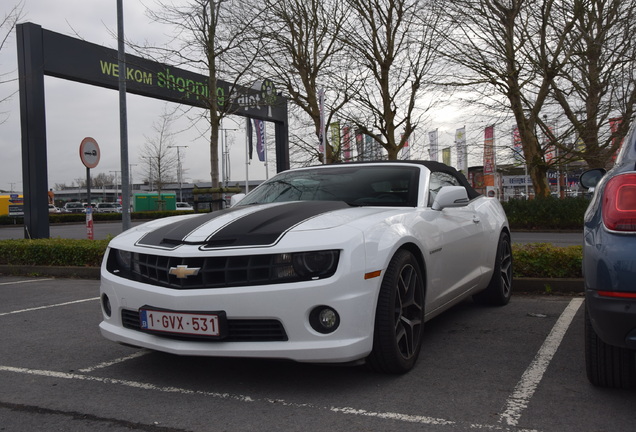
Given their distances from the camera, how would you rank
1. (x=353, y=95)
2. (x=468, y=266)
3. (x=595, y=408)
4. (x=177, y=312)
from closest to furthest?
(x=595, y=408) < (x=177, y=312) < (x=468, y=266) < (x=353, y=95)

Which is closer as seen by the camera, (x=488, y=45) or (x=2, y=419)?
(x=2, y=419)

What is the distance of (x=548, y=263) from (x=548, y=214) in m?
12.9

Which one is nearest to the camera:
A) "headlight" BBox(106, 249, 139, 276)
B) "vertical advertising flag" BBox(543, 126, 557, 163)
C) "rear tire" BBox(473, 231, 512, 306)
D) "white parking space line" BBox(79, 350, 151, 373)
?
"headlight" BBox(106, 249, 139, 276)

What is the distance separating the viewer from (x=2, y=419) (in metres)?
2.94

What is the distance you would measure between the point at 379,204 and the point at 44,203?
11543 millimetres

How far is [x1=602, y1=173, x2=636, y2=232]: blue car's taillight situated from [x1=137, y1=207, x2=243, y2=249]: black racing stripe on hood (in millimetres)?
2225

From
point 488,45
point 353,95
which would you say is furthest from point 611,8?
point 353,95

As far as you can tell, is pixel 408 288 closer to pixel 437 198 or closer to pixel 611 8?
pixel 437 198

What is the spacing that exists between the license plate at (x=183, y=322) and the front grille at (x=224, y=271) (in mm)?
154

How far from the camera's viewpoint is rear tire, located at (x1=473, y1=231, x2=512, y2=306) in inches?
217

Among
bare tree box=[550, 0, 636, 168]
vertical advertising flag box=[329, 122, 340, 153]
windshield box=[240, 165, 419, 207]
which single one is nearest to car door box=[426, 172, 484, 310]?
windshield box=[240, 165, 419, 207]

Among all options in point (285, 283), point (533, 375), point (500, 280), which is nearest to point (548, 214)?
point (500, 280)

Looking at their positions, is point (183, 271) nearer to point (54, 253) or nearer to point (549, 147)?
point (54, 253)

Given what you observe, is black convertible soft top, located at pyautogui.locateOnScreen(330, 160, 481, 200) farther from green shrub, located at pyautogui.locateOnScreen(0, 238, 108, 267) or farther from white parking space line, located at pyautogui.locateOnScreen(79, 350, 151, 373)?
green shrub, located at pyautogui.locateOnScreen(0, 238, 108, 267)
